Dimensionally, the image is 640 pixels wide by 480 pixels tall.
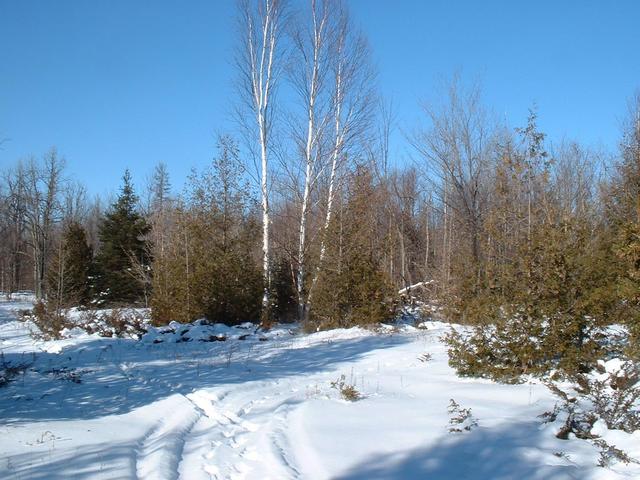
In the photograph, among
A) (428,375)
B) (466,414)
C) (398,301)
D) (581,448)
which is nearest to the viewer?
(581,448)

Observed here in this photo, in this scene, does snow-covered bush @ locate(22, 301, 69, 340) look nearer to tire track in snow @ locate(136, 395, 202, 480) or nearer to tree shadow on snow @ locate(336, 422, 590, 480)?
tire track in snow @ locate(136, 395, 202, 480)

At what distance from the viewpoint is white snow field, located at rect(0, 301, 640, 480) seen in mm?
4352

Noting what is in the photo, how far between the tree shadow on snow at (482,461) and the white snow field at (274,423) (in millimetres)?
16

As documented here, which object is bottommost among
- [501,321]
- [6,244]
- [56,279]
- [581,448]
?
[581,448]

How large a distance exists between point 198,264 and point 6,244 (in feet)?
125

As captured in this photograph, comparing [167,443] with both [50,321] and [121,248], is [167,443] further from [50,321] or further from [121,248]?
[121,248]

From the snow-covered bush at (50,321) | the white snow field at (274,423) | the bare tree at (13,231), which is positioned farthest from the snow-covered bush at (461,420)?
the bare tree at (13,231)

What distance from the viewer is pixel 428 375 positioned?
26.6 feet

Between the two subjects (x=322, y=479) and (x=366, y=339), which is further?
(x=366, y=339)

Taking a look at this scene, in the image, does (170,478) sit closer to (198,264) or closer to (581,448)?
(581,448)

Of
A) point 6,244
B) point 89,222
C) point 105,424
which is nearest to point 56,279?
point 105,424

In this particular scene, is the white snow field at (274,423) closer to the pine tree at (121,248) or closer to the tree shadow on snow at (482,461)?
the tree shadow on snow at (482,461)

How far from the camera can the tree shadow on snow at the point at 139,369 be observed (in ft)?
21.4

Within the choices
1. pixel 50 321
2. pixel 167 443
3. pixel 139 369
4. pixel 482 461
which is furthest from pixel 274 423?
pixel 50 321
